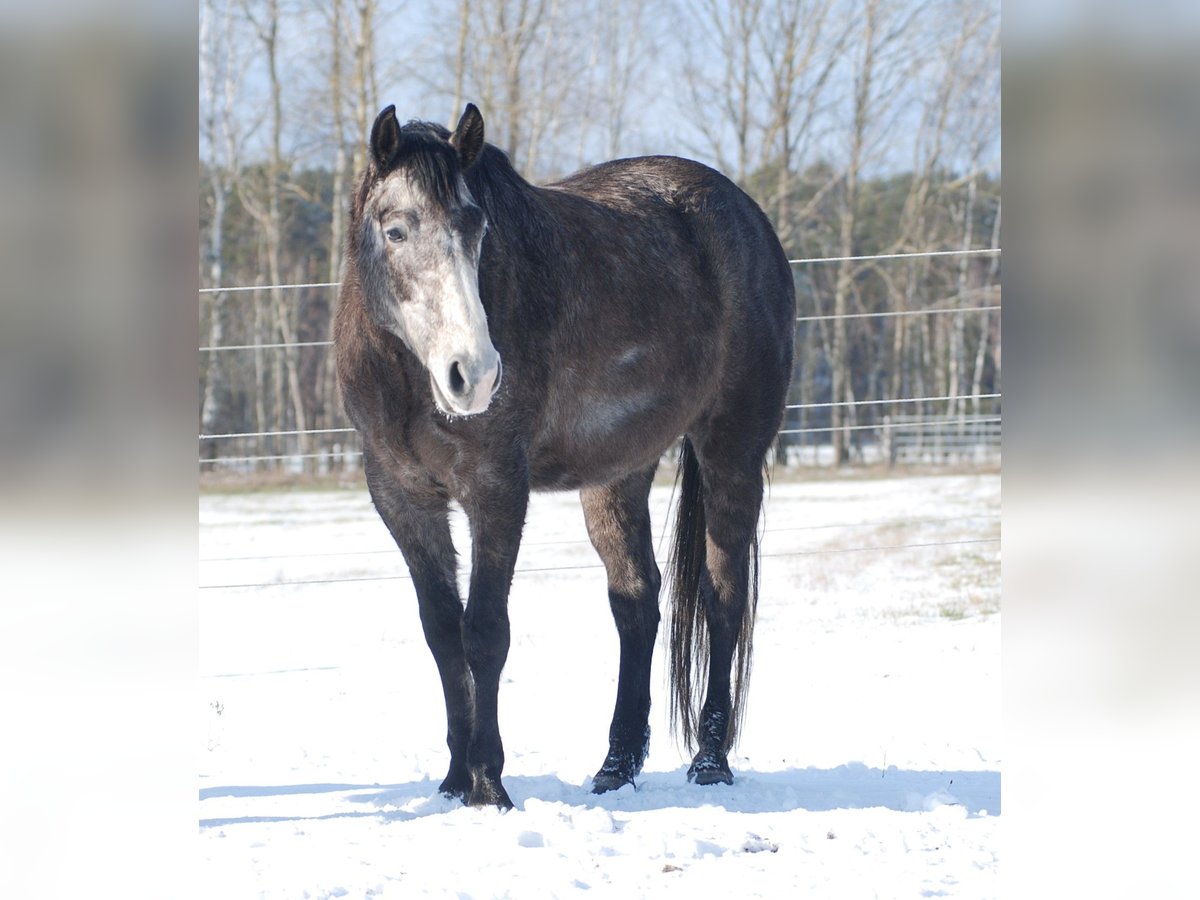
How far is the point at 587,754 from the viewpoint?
4.20 m

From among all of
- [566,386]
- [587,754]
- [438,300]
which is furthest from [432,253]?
[587,754]

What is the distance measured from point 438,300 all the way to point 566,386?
74 centimetres

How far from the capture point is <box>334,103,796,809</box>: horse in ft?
9.50

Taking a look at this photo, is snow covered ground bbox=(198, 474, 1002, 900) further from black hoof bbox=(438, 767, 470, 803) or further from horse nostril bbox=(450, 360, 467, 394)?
horse nostril bbox=(450, 360, 467, 394)

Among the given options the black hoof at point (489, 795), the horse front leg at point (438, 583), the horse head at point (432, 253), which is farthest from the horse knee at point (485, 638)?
the horse head at point (432, 253)

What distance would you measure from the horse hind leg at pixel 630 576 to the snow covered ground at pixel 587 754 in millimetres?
303

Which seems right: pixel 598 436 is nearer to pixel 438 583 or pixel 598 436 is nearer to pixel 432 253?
pixel 438 583

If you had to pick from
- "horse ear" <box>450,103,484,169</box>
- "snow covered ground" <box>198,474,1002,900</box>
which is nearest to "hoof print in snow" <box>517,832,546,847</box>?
"snow covered ground" <box>198,474,1002,900</box>

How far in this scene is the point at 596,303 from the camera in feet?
11.4

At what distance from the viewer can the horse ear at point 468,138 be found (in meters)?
2.96

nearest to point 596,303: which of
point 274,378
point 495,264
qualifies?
point 495,264
